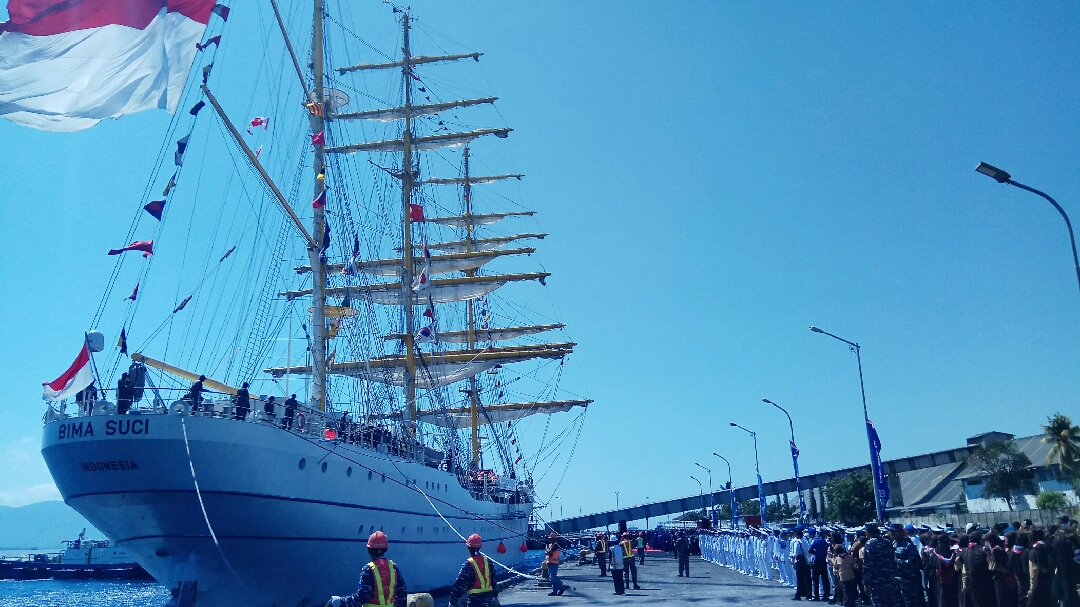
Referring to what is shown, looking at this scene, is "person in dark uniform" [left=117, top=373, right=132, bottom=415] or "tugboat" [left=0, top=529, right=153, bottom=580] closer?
"person in dark uniform" [left=117, top=373, right=132, bottom=415]

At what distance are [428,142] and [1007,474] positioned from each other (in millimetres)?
42394

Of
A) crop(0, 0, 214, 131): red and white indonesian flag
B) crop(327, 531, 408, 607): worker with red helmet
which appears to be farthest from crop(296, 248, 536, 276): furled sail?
crop(327, 531, 408, 607): worker with red helmet

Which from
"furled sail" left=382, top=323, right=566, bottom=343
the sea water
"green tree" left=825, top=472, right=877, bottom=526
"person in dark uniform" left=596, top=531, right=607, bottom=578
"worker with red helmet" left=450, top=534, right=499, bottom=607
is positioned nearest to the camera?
"worker with red helmet" left=450, top=534, right=499, bottom=607

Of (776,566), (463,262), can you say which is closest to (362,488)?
(776,566)

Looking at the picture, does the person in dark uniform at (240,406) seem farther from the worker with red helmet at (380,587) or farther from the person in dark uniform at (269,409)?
the worker with red helmet at (380,587)

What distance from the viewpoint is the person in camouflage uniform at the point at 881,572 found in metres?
11.5

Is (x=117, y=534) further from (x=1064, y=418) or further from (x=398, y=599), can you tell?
(x=1064, y=418)

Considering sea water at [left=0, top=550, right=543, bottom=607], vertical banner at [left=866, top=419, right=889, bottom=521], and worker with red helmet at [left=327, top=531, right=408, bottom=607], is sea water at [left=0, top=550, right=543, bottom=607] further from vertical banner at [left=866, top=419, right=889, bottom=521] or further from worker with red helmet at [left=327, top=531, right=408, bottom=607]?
worker with red helmet at [left=327, top=531, right=408, bottom=607]

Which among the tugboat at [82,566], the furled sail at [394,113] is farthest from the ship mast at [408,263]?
the tugboat at [82,566]

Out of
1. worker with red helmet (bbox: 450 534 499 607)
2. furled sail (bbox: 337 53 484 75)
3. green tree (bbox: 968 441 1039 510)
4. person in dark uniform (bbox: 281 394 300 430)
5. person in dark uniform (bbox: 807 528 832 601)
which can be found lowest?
person in dark uniform (bbox: 807 528 832 601)

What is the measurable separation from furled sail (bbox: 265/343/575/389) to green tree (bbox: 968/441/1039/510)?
2957cm

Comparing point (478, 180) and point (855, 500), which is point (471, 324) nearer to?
point (478, 180)

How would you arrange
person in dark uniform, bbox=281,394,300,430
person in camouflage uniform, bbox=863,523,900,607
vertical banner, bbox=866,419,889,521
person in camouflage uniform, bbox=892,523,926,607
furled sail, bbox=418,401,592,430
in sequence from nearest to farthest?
person in camouflage uniform, bbox=863,523,900,607
person in camouflage uniform, bbox=892,523,926,607
person in dark uniform, bbox=281,394,300,430
vertical banner, bbox=866,419,889,521
furled sail, bbox=418,401,592,430

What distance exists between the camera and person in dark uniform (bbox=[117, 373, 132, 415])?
18.5 m
